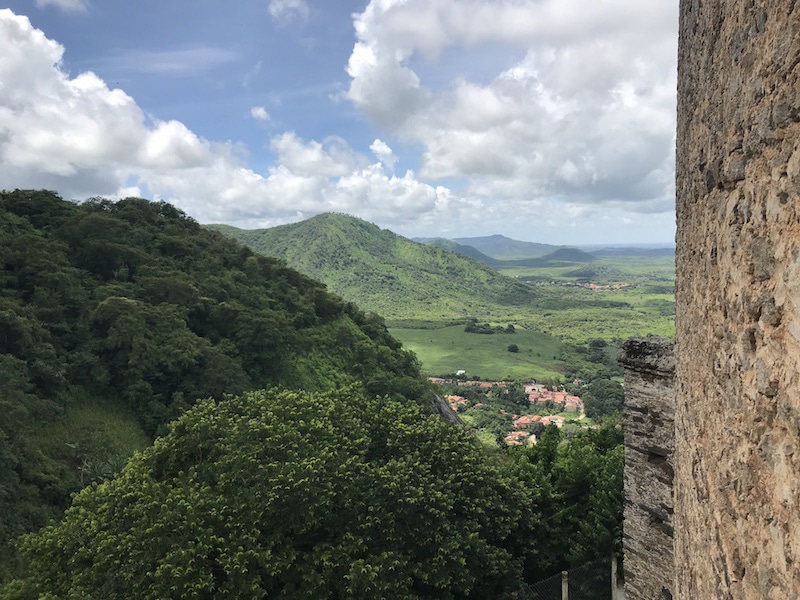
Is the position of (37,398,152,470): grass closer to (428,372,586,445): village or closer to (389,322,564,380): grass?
(428,372,586,445): village

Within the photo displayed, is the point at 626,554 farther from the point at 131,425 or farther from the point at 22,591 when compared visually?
the point at 131,425

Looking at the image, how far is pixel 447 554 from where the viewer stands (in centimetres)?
1055

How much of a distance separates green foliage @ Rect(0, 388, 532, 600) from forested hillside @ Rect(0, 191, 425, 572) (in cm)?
544

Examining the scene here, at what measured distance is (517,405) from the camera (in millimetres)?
62656

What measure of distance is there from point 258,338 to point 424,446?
18.0 m

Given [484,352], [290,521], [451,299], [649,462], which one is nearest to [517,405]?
[484,352]

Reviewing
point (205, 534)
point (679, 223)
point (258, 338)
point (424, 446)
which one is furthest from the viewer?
point (258, 338)

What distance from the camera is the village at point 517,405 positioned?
51500mm

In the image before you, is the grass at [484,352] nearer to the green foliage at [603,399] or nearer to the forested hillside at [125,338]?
the green foliage at [603,399]

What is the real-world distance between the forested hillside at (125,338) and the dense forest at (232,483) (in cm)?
11

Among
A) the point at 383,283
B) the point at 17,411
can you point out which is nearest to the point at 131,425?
the point at 17,411

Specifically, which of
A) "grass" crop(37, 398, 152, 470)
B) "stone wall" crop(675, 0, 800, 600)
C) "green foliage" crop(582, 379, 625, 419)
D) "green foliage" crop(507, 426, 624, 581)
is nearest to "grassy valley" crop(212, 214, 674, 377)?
"green foliage" crop(582, 379, 625, 419)

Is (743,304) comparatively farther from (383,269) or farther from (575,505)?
(383,269)

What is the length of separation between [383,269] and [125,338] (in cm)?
12546
